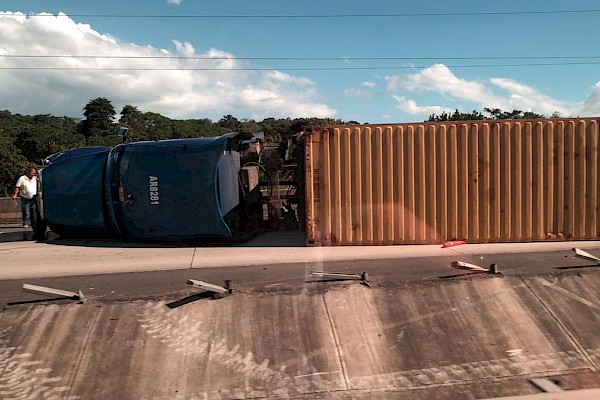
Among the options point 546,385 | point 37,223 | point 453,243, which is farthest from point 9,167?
point 546,385

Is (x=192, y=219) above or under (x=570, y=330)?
above

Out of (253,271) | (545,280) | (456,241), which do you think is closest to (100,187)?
(253,271)

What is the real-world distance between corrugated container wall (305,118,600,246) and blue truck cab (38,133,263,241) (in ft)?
5.52

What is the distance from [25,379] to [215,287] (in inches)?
85.9

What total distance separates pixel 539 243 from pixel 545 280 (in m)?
2.53

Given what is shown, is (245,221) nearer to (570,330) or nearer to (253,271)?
(253,271)

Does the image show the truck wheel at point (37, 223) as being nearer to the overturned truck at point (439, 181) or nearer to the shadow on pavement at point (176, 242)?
the shadow on pavement at point (176, 242)

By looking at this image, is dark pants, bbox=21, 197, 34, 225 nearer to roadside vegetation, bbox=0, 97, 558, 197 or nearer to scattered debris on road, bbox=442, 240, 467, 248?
scattered debris on road, bbox=442, 240, 467, 248

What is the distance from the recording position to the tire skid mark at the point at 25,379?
4.59 metres

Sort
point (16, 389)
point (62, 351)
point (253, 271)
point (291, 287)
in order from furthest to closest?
point (253, 271) < point (291, 287) < point (62, 351) < point (16, 389)

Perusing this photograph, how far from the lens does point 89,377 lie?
4816 millimetres

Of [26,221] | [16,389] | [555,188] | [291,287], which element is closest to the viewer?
[16,389]

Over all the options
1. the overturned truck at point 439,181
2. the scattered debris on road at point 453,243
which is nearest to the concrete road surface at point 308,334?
Answer: the scattered debris on road at point 453,243

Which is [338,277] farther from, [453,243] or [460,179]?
[460,179]
